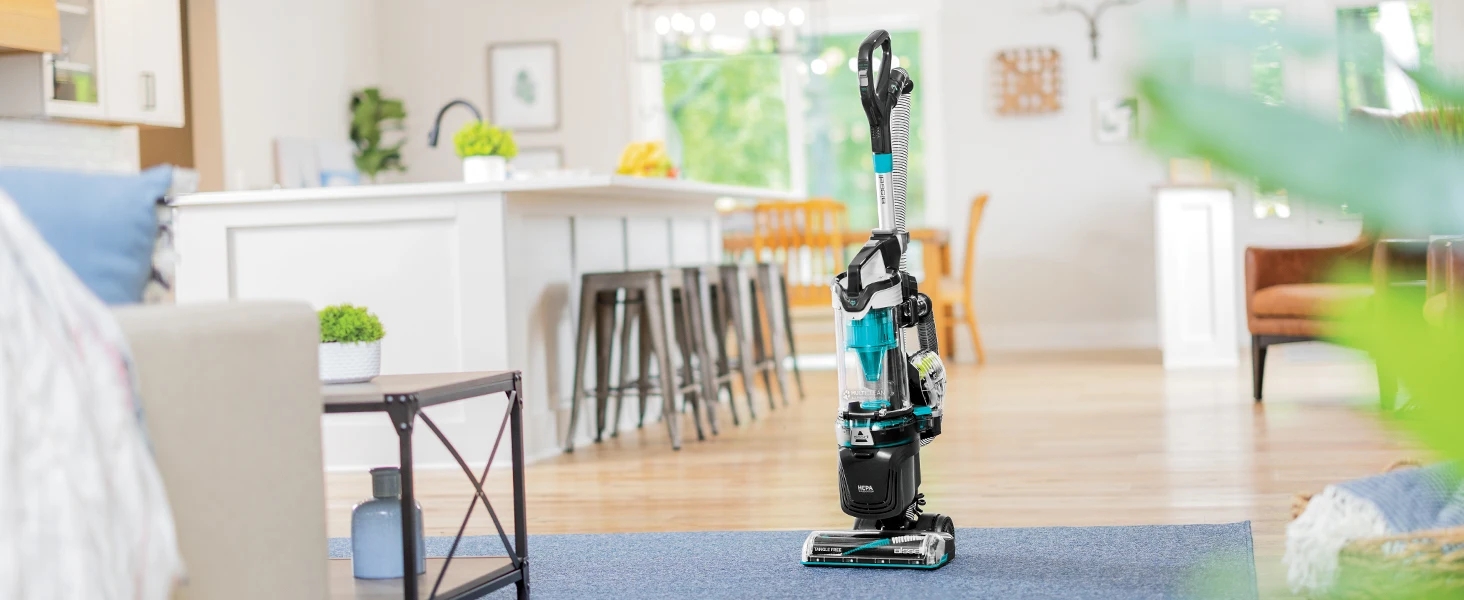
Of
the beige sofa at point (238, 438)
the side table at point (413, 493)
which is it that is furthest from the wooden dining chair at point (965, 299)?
the beige sofa at point (238, 438)

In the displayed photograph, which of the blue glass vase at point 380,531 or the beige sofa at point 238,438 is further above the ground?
the beige sofa at point 238,438

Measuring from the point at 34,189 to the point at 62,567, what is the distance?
1.67 ft

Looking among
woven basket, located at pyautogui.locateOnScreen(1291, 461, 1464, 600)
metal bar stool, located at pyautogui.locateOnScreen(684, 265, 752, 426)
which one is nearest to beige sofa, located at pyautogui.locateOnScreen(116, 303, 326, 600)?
woven basket, located at pyautogui.locateOnScreen(1291, 461, 1464, 600)

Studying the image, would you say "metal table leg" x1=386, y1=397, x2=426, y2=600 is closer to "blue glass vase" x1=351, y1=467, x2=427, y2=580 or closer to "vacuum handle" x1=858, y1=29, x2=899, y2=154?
"blue glass vase" x1=351, y1=467, x2=427, y2=580

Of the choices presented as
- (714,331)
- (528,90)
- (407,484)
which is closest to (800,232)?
(714,331)

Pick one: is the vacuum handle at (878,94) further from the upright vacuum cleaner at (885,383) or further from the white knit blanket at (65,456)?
the white knit blanket at (65,456)

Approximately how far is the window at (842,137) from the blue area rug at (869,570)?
212 inches

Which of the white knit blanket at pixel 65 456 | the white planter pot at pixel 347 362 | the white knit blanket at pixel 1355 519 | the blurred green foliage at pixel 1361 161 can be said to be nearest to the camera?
the blurred green foliage at pixel 1361 161

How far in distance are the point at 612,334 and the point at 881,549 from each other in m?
2.16

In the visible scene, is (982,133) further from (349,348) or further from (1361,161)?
(1361,161)

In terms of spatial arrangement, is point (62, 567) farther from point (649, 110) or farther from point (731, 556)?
point (649, 110)

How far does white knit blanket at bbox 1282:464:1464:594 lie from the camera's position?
181 centimetres

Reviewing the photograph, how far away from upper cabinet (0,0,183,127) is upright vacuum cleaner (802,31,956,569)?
359 centimetres

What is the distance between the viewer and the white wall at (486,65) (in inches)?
322
